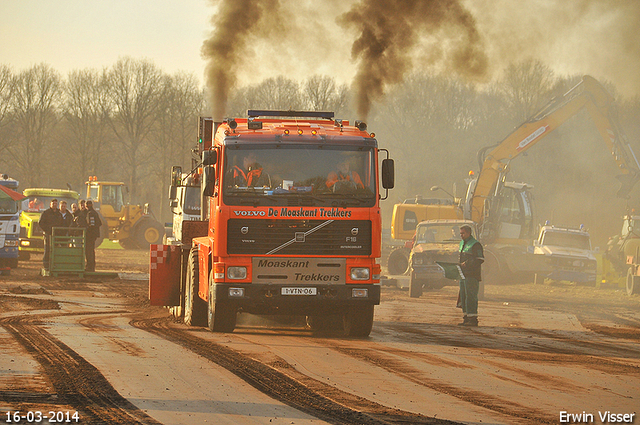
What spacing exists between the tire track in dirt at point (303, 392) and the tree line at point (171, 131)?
150 ft

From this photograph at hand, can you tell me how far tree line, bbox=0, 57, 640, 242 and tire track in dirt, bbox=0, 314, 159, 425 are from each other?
45.3m

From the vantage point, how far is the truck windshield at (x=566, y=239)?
85.2ft

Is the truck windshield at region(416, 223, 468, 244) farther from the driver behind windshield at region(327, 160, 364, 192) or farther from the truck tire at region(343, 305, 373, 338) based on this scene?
the driver behind windshield at region(327, 160, 364, 192)

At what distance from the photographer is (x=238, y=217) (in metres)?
11.3

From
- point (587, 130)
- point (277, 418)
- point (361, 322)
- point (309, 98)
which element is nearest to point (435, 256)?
point (361, 322)

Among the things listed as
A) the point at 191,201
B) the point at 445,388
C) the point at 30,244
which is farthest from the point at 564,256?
the point at 30,244

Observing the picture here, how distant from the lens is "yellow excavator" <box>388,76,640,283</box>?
27.5 meters

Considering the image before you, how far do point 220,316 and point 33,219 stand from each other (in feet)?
66.4

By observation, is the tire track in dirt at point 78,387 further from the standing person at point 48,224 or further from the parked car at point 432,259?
the standing person at point 48,224

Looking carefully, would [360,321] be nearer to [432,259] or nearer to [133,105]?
[432,259]

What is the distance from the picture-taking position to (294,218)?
11328 mm

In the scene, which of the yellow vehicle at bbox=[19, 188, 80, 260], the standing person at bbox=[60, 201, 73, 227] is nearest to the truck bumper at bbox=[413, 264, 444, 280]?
the standing person at bbox=[60, 201, 73, 227]

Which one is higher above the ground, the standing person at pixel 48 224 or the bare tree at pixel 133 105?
the bare tree at pixel 133 105

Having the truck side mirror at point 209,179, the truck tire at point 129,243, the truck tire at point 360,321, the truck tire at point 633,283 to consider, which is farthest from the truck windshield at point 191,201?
the truck tire at point 129,243
